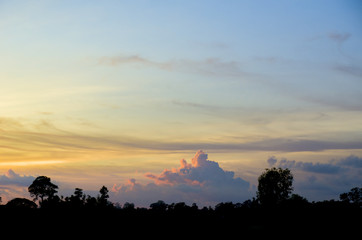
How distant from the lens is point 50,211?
7206 cm

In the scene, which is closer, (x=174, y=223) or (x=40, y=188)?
(x=174, y=223)

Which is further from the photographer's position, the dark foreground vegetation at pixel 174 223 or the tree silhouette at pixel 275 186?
the tree silhouette at pixel 275 186

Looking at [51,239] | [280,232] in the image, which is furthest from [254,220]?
[51,239]

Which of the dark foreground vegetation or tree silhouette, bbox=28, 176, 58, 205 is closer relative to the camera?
the dark foreground vegetation

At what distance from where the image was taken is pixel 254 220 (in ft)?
246

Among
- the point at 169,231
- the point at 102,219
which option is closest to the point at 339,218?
the point at 169,231

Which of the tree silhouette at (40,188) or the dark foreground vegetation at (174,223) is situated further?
the tree silhouette at (40,188)

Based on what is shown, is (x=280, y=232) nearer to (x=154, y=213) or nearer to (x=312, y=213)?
(x=312, y=213)

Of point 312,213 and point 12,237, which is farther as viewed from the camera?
point 312,213

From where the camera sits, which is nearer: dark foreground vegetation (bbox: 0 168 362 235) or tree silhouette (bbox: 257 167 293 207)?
dark foreground vegetation (bbox: 0 168 362 235)

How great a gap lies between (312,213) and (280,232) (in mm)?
11107

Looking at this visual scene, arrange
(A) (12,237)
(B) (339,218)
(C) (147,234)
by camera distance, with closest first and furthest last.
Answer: (A) (12,237)
(C) (147,234)
(B) (339,218)

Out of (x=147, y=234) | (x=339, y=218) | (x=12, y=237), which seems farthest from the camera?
(x=339, y=218)

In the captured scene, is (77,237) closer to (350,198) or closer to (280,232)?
(280,232)
